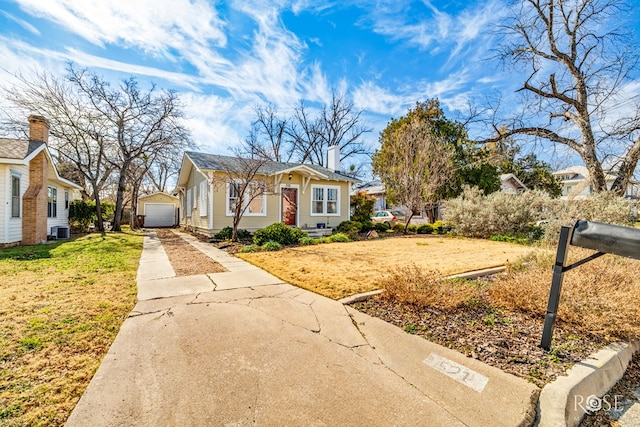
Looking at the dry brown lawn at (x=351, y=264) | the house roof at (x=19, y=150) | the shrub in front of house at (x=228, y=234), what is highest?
the house roof at (x=19, y=150)

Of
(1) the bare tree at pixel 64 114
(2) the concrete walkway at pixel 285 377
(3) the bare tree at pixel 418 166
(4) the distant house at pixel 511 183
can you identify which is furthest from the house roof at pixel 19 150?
(4) the distant house at pixel 511 183

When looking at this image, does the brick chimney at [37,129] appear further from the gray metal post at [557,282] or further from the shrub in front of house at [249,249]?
the gray metal post at [557,282]

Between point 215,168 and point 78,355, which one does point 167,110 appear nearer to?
point 215,168

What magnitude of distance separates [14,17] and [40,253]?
23.4ft

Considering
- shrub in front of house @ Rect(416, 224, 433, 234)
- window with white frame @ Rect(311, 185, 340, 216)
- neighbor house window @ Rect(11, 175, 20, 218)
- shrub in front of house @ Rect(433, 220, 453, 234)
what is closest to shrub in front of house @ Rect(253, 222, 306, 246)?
window with white frame @ Rect(311, 185, 340, 216)

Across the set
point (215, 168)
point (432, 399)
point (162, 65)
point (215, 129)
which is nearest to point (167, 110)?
point (215, 129)

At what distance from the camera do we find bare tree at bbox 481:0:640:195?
1052cm

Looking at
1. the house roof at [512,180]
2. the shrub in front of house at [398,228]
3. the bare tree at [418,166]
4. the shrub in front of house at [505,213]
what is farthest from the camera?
the house roof at [512,180]

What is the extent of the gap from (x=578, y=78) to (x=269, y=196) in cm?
1384

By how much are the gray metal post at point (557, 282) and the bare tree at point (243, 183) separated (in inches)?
370

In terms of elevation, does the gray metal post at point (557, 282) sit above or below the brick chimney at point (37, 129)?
below

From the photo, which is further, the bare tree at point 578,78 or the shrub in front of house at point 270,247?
the bare tree at point 578,78

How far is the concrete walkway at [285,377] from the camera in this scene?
203 centimetres

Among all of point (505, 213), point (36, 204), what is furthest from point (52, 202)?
point (505, 213)
